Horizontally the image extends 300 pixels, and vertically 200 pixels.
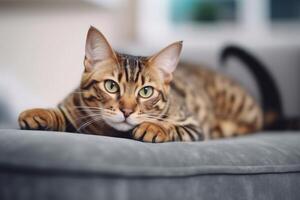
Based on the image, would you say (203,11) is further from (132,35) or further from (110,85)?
(110,85)

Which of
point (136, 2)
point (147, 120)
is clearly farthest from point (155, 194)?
point (136, 2)

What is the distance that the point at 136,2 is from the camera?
290 cm

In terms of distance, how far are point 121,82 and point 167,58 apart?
14 cm

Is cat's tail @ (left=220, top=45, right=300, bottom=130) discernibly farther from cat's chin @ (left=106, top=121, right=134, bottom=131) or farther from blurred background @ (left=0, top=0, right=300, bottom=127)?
cat's chin @ (left=106, top=121, right=134, bottom=131)

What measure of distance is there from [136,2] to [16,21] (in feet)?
2.57

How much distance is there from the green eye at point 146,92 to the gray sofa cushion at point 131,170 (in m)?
0.12

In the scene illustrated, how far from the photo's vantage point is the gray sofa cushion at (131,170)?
783 mm

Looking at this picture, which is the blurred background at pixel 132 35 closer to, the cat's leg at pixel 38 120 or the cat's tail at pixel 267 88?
the cat's tail at pixel 267 88

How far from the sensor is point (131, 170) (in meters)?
0.81

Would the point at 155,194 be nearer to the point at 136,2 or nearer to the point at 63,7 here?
the point at 63,7

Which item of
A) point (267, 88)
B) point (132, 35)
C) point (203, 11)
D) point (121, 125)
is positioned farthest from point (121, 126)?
point (203, 11)

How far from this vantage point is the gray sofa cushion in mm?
783

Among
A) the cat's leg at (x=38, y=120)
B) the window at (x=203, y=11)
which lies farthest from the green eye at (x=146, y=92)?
the window at (x=203, y=11)

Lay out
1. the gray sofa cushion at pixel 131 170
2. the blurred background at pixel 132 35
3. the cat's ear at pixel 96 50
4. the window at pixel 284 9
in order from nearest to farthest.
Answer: the gray sofa cushion at pixel 131 170, the cat's ear at pixel 96 50, the blurred background at pixel 132 35, the window at pixel 284 9
